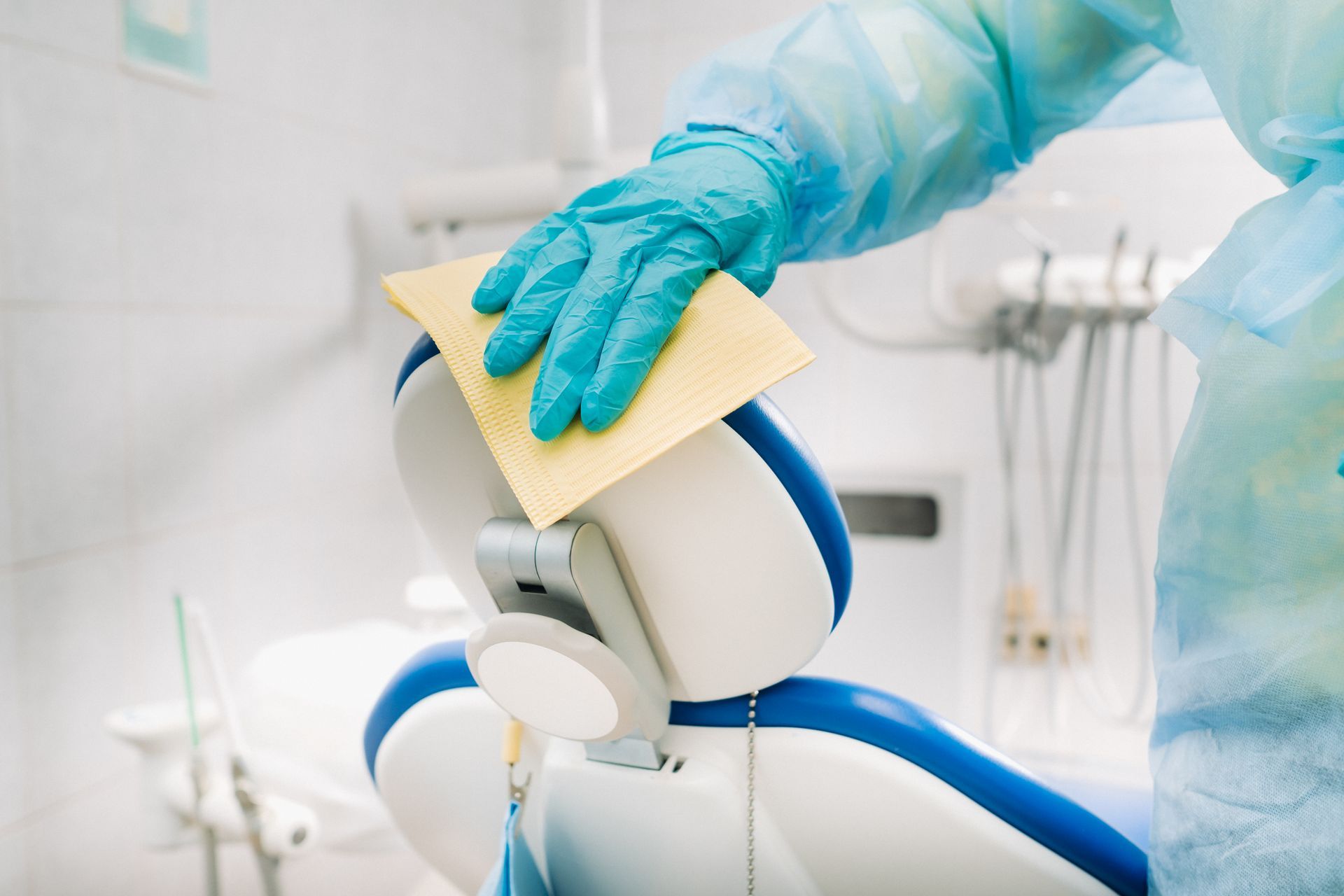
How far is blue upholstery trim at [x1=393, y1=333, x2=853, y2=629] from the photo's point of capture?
42 cm

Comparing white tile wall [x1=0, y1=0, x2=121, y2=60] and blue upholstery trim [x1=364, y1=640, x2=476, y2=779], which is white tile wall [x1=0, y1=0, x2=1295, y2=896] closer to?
white tile wall [x1=0, y1=0, x2=121, y2=60]

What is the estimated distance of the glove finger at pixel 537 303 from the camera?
44 cm

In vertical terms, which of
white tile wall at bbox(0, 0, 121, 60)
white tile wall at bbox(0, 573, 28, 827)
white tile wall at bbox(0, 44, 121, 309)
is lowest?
white tile wall at bbox(0, 573, 28, 827)

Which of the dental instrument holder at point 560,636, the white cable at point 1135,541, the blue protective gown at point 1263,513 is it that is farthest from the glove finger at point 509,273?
the white cable at point 1135,541

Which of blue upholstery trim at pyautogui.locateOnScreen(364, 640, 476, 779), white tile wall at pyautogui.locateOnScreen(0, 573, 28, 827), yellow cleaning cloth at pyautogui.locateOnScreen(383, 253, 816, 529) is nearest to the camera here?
yellow cleaning cloth at pyautogui.locateOnScreen(383, 253, 816, 529)

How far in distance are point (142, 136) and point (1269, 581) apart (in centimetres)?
117

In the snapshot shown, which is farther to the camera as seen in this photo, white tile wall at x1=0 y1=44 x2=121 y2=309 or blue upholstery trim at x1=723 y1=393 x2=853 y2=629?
white tile wall at x1=0 y1=44 x2=121 y2=309

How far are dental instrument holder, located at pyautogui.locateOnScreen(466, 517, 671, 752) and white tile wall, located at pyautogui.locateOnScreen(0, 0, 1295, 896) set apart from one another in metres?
0.72

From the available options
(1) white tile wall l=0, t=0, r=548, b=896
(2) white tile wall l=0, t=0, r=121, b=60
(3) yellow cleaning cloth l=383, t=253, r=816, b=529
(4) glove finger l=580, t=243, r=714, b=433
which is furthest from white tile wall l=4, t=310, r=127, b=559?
(4) glove finger l=580, t=243, r=714, b=433

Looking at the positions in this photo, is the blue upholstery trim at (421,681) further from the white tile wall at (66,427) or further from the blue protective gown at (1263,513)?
the white tile wall at (66,427)

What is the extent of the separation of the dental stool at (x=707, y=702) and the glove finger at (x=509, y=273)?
0.14 ft

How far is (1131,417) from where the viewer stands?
5.90ft

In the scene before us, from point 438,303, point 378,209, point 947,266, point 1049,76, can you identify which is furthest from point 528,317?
point 947,266

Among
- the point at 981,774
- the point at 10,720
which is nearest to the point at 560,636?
the point at 981,774
